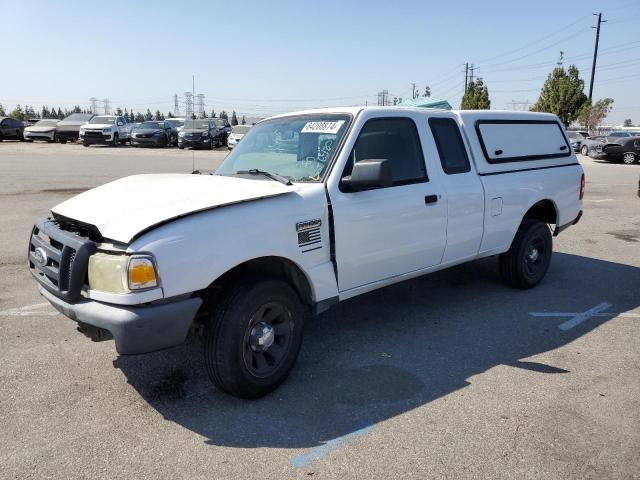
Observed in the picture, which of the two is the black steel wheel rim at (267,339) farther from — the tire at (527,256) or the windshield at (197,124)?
the windshield at (197,124)

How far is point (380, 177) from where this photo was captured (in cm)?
368

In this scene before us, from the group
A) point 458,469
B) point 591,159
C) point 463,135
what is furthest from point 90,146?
point 458,469

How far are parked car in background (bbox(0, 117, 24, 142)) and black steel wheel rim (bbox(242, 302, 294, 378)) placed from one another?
125ft

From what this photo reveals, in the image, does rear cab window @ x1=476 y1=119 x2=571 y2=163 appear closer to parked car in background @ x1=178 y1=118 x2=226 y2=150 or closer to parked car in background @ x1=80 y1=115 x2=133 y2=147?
parked car in background @ x1=178 y1=118 x2=226 y2=150

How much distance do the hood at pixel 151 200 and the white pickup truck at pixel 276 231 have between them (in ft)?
0.04

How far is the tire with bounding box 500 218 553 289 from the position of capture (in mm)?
5715

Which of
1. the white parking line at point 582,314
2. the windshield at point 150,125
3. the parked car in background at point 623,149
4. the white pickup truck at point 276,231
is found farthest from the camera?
the windshield at point 150,125

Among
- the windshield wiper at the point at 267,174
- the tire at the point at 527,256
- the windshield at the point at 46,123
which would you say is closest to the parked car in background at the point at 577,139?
the tire at the point at 527,256

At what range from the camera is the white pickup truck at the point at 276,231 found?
9.95 feet

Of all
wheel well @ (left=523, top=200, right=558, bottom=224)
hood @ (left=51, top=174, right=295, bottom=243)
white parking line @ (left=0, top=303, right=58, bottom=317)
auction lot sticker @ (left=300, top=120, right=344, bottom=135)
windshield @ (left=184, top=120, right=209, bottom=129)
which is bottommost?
white parking line @ (left=0, top=303, right=58, bottom=317)

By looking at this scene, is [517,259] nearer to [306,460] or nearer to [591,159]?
[306,460]

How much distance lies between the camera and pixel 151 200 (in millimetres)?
→ 3396

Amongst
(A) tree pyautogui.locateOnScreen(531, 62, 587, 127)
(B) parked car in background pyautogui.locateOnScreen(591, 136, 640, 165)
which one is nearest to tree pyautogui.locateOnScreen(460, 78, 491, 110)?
(A) tree pyautogui.locateOnScreen(531, 62, 587, 127)

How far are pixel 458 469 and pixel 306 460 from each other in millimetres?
811
